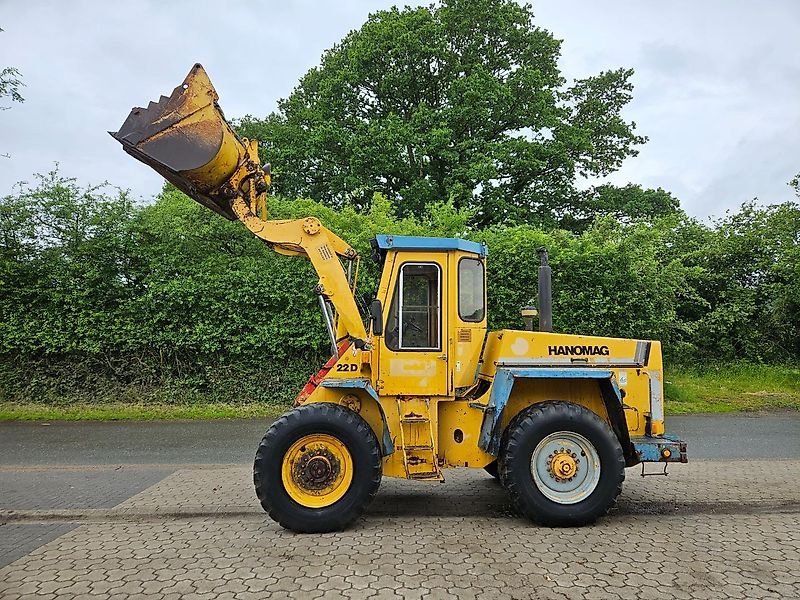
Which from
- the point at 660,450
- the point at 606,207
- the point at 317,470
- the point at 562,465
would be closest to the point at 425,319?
the point at 317,470

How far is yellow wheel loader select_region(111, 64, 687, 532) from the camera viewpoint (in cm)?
590

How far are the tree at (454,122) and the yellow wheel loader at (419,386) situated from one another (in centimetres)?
1391

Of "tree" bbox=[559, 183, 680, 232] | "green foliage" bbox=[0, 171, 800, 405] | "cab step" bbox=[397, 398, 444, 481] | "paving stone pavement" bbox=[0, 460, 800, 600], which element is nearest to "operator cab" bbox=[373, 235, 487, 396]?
"cab step" bbox=[397, 398, 444, 481]

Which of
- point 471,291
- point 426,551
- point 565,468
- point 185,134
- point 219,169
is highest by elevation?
point 185,134

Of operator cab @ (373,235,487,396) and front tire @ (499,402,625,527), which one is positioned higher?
operator cab @ (373,235,487,396)

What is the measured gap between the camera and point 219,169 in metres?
6.14

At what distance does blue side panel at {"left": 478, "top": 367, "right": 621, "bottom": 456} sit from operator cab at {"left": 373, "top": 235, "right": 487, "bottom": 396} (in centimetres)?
42

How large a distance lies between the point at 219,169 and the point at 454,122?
16243 millimetres

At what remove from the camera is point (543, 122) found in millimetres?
21969

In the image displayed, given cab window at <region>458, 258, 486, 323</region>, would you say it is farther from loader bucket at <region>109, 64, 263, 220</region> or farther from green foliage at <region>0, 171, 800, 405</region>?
green foliage at <region>0, 171, 800, 405</region>

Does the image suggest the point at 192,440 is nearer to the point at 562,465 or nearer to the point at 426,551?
the point at 426,551

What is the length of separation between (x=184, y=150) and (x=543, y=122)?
18.1 m

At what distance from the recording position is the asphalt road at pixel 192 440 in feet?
31.4

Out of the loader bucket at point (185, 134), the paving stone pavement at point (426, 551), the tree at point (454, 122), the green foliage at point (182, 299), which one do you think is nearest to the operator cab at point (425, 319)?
Result: the paving stone pavement at point (426, 551)
